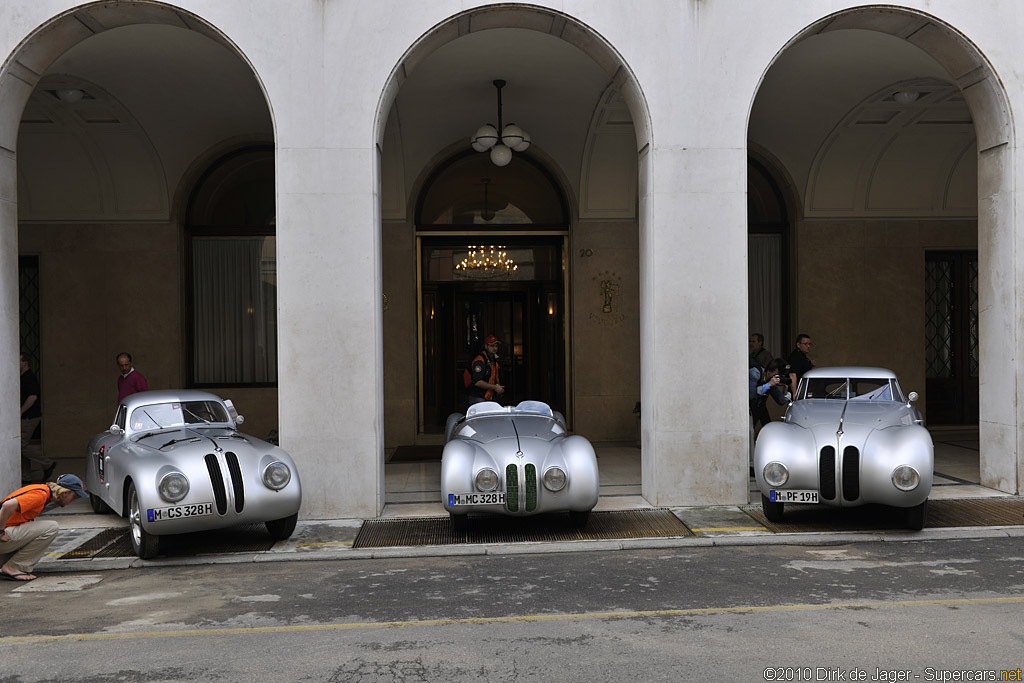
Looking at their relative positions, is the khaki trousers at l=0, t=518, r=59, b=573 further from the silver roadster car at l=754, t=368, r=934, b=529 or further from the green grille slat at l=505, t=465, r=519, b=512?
the silver roadster car at l=754, t=368, r=934, b=529

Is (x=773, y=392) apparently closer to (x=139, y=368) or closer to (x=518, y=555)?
(x=518, y=555)

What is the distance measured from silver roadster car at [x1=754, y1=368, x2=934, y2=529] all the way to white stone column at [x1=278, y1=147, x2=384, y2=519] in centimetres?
406

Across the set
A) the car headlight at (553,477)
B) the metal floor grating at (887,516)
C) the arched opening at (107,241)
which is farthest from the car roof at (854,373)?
the arched opening at (107,241)

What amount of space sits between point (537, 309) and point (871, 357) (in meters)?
5.97

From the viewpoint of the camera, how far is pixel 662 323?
9.34m

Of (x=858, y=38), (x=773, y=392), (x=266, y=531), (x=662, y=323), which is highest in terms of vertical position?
(x=858, y=38)

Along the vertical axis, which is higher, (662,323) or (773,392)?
(662,323)

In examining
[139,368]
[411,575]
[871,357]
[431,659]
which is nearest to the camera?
[431,659]

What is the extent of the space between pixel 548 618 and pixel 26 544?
434 cm

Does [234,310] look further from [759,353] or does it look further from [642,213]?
[759,353]

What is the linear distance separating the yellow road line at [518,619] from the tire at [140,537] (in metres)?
1.91

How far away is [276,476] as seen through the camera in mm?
7668

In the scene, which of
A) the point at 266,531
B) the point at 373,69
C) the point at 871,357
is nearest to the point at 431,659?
the point at 266,531

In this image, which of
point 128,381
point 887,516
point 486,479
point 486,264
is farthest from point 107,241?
point 887,516
